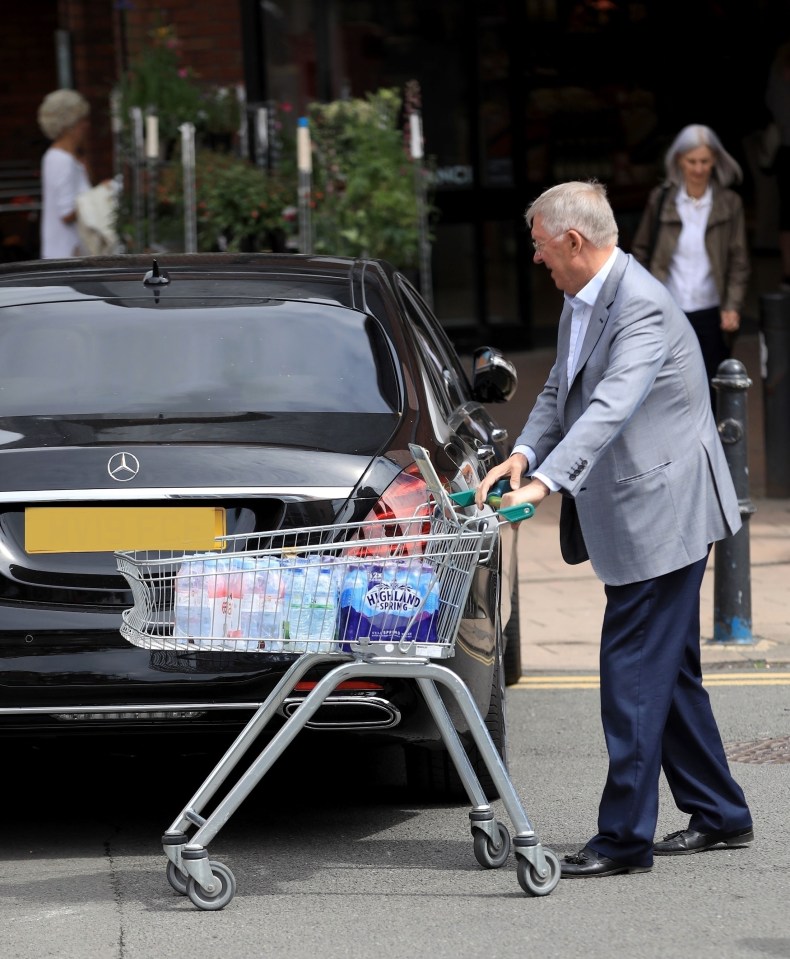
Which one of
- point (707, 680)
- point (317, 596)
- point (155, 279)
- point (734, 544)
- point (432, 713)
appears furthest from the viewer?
point (734, 544)

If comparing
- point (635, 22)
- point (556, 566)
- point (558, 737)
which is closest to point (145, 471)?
point (558, 737)

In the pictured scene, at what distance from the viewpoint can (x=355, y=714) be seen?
449 centimetres

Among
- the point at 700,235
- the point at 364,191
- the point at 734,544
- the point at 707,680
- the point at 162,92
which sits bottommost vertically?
the point at 707,680

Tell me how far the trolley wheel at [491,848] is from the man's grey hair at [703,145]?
18.9 feet

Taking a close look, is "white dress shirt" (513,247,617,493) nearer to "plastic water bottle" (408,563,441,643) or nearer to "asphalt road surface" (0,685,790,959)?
"plastic water bottle" (408,563,441,643)

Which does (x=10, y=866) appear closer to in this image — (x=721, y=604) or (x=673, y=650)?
(x=673, y=650)

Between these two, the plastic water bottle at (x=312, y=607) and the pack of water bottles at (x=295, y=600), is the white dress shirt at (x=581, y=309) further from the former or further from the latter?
the plastic water bottle at (x=312, y=607)

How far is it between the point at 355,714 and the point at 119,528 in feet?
2.41

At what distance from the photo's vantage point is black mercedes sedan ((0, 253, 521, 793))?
4.48 meters

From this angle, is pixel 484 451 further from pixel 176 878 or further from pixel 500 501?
pixel 176 878

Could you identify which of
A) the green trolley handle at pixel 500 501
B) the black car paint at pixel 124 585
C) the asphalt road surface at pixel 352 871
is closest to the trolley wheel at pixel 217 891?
the asphalt road surface at pixel 352 871

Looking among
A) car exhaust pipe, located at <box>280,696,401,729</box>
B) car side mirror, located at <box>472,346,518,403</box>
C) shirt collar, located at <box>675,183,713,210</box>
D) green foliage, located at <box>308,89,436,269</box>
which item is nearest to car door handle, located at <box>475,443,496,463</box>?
car side mirror, located at <box>472,346,518,403</box>

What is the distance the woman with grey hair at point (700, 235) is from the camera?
965 cm

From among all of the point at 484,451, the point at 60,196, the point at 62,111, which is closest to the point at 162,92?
the point at 62,111
